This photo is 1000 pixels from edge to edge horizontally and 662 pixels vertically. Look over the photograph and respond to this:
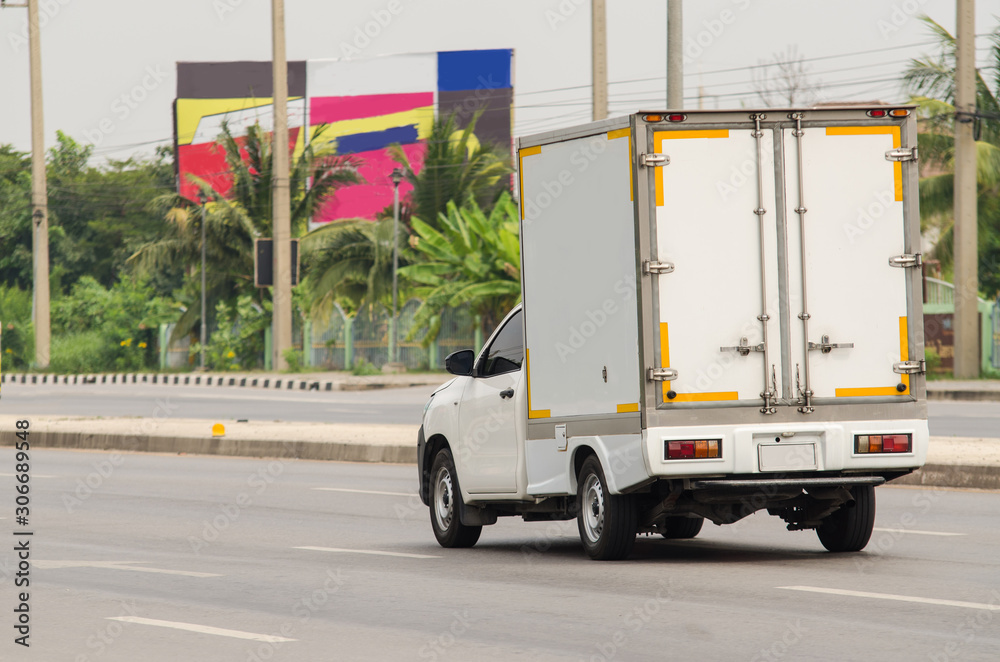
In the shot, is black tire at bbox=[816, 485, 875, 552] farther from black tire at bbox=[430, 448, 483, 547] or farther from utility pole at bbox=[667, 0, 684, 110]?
utility pole at bbox=[667, 0, 684, 110]

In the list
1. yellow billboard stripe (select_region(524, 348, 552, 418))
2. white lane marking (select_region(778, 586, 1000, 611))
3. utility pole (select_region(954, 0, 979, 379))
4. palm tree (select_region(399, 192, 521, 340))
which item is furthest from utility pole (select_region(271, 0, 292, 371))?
white lane marking (select_region(778, 586, 1000, 611))

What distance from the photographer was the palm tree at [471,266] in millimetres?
40969

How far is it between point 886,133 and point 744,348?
5.80ft

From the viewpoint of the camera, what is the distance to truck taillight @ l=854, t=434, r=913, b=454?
973 centimetres

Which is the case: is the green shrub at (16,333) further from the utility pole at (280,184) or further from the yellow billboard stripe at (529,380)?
the yellow billboard stripe at (529,380)

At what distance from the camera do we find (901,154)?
33.0ft

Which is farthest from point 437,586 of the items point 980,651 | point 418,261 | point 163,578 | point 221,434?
point 418,261

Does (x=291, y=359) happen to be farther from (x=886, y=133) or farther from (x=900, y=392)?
(x=900, y=392)

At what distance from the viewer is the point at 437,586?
912 cm

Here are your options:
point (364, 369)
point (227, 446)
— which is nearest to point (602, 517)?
point (227, 446)

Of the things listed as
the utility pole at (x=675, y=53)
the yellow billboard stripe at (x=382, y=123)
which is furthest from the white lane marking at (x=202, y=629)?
the yellow billboard stripe at (x=382, y=123)

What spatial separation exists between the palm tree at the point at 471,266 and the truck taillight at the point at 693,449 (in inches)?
1206

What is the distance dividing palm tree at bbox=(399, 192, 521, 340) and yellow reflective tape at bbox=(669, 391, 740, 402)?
1199 inches

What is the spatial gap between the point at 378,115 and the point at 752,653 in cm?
5716
